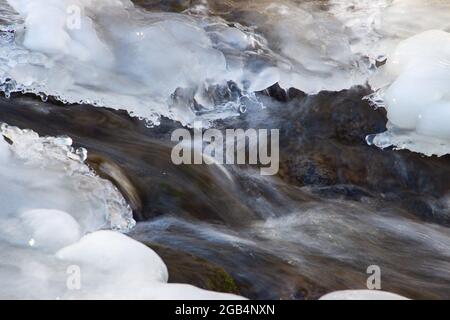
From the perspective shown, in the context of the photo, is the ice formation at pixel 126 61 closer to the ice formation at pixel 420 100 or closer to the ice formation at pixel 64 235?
the ice formation at pixel 420 100

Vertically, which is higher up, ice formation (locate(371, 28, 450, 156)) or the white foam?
ice formation (locate(371, 28, 450, 156))

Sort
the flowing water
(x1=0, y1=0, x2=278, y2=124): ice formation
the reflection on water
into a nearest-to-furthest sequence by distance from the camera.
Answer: the flowing water
the reflection on water
(x1=0, y1=0, x2=278, y2=124): ice formation

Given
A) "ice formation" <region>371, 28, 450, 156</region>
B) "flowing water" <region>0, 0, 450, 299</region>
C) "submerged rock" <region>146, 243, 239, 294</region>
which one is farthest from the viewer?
"ice formation" <region>371, 28, 450, 156</region>

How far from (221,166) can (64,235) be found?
2.18m

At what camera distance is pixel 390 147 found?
258 inches

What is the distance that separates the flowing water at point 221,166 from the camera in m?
3.47

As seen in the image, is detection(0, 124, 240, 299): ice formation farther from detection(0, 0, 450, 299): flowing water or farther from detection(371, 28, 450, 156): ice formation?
detection(371, 28, 450, 156): ice formation

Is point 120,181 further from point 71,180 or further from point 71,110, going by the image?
point 71,110

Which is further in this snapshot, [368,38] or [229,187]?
[368,38]

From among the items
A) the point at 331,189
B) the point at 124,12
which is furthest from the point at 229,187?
the point at 124,12

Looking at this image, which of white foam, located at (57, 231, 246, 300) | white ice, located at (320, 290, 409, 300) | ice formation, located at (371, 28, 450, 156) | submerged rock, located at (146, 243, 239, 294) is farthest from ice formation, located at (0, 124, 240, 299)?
ice formation, located at (371, 28, 450, 156)

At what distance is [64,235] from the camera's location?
11.3 feet

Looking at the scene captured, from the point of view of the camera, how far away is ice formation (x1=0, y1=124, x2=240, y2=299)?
2980mm
